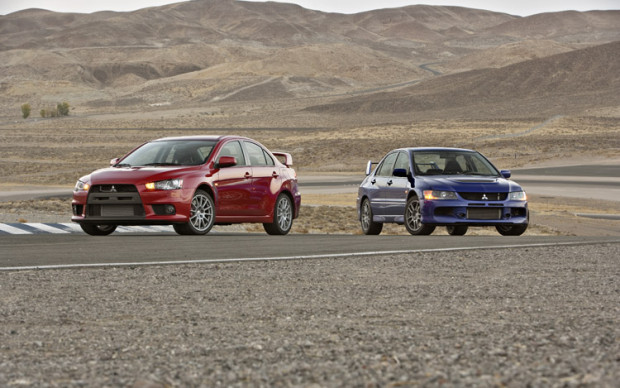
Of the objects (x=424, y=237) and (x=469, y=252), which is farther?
(x=424, y=237)

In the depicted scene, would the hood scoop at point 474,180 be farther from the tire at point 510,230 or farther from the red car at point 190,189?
the red car at point 190,189

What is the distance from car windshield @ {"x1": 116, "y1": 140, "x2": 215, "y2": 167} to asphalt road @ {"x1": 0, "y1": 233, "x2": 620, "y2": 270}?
3.93 feet

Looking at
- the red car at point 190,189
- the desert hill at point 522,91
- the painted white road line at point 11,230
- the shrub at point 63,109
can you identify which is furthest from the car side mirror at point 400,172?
the shrub at point 63,109

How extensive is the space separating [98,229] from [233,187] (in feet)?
7.77

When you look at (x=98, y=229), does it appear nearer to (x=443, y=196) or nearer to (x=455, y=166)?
(x=443, y=196)

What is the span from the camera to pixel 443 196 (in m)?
17.6

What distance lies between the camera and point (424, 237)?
17.1 m

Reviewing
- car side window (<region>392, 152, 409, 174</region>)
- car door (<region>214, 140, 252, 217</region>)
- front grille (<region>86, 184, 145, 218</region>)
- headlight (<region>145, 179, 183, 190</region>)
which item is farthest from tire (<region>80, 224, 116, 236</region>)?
car side window (<region>392, 152, 409, 174</region>)

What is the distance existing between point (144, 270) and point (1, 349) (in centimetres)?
480

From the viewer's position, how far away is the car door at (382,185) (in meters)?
19.0

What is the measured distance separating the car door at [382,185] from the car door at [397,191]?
50mm

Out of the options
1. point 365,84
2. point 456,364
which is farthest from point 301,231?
point 365,84

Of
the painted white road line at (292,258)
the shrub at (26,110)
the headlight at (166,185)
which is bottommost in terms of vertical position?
the painted white road line at (292,258)

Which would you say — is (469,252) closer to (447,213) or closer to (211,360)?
(447,213)
